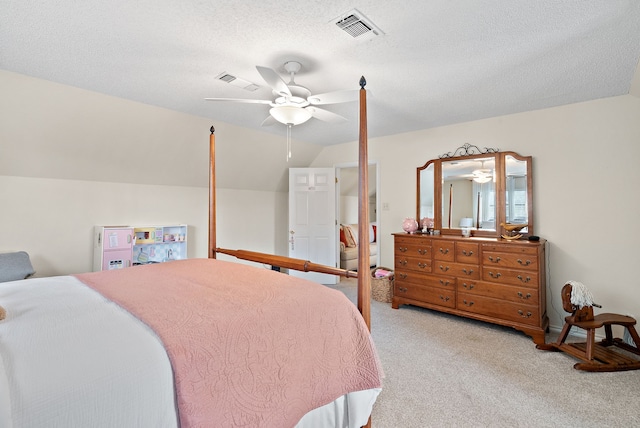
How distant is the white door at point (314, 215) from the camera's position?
5.05 m

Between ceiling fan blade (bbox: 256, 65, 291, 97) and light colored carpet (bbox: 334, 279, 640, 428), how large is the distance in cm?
215

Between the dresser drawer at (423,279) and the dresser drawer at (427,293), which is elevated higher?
the dresser drawer at (423,279)

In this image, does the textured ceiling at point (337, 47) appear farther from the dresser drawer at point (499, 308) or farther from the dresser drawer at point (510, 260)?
the dresser drawer at point (499, 308)

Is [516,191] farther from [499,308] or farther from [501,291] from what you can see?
[499,308]

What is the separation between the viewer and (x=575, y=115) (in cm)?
312

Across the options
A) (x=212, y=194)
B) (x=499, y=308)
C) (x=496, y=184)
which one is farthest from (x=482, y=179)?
(x=212, y=194)

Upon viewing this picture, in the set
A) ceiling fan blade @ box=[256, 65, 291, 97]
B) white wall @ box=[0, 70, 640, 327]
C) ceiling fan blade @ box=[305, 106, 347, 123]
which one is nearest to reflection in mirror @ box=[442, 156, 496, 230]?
white wall @ box=[0, 70, 640, 327]

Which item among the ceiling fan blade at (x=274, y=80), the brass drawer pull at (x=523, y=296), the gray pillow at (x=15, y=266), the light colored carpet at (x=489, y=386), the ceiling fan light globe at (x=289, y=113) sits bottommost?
the light colored carpet at (x=489, y=386)

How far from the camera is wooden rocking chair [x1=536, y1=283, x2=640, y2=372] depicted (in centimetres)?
236

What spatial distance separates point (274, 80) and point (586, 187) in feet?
10.6

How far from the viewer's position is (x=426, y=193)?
13.5ft

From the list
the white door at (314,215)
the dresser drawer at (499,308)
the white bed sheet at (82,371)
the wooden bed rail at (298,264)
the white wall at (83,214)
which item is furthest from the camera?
the white door at (314,215)

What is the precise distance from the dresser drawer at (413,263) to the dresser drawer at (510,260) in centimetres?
62

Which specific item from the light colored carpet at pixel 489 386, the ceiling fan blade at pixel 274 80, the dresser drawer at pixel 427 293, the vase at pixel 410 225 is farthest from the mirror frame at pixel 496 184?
the ceiling fan blade at pixel 274 80
